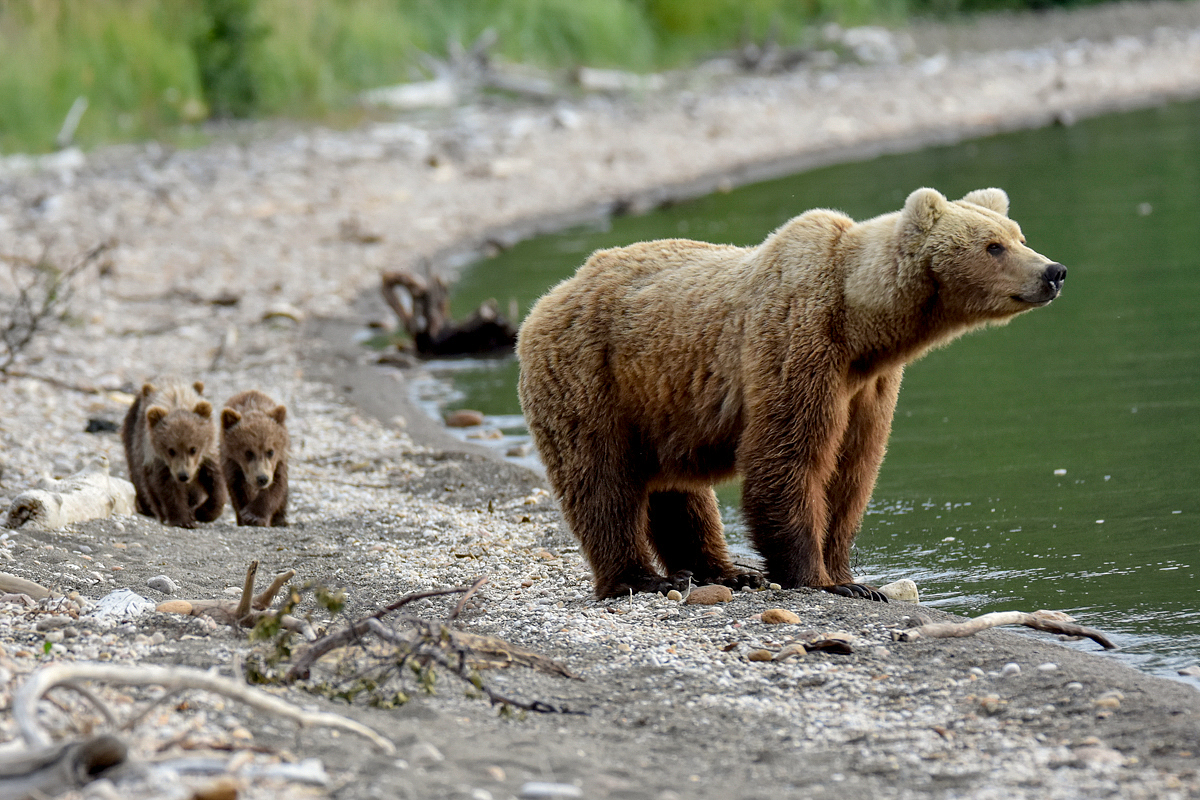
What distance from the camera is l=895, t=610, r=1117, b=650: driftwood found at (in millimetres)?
4895

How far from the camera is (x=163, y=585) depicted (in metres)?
5.70

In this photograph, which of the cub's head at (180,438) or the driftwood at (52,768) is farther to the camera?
the cub's head at (180,438)

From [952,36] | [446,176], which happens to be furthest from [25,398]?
[952,36]

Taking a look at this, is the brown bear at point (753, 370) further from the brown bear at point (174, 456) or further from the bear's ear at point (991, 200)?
the brown bear at point (174, 456)

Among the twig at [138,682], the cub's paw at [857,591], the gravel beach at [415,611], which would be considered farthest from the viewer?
the cub's paw at [857,591]

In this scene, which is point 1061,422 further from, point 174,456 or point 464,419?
point 174,456

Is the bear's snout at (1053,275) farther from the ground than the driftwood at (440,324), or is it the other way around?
the bear's snout at (1053,275)

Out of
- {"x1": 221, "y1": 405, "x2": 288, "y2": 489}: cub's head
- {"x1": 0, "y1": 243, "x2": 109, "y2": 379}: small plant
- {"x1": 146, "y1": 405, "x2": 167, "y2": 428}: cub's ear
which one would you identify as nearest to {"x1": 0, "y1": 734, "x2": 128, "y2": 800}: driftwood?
{"x1": 221, "y1": 405, "x2": 288, "y2": 489}: cub's head

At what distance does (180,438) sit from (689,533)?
9.58 feet

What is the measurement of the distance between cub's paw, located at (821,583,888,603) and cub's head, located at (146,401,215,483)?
3.62m

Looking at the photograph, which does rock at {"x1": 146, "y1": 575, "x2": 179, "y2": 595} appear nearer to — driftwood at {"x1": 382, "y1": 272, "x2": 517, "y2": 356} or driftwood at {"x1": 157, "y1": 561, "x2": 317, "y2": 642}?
driftwood at {"x1": 157, "y1": 561, "x2": 317, "y2": 642}

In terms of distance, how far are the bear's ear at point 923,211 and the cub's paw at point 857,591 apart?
1445 mm

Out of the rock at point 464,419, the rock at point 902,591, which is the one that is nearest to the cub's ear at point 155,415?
the rock at point 464,419

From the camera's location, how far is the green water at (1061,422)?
19.9 feet
